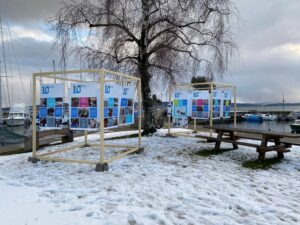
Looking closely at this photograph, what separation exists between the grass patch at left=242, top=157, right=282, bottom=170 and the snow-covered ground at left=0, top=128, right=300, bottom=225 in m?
0.17

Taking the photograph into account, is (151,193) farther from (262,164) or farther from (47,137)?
(47,137)

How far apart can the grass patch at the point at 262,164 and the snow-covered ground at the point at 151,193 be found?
0.17 metres

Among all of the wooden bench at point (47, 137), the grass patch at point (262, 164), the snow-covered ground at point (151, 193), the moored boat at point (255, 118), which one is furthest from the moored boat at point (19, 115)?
the moored boat at point (255, 118)

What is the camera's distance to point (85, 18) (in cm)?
962

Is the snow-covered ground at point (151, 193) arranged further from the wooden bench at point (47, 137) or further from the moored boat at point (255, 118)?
the moored boat at point (255, 118)

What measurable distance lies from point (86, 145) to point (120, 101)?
2562 millimetres

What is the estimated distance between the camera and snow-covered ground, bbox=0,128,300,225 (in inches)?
136

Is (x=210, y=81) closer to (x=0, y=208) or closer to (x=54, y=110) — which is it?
(x=54, y=110)

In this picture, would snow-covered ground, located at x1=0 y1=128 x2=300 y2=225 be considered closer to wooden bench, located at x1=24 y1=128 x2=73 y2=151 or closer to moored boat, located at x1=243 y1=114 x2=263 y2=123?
wooden bench, located at x1=24 y1=128 x2=73 y2=151


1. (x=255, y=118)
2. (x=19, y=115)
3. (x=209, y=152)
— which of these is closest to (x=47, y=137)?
(x=209, y=152)

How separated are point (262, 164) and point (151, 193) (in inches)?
133

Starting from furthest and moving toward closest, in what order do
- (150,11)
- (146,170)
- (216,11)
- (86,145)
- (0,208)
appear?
(150,11) → (216,11) → (86,145) → (146,170) → (0,208)

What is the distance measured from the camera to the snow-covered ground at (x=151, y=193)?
3.45 m

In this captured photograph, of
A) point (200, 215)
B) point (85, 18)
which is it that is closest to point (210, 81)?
point (85, 18)
